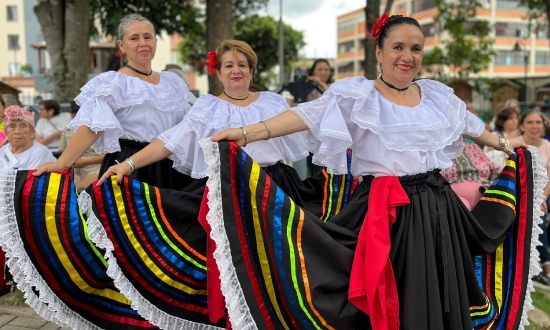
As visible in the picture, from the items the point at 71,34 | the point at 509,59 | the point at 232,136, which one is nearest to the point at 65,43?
the point at 71,34

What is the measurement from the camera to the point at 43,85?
2309 centimetres

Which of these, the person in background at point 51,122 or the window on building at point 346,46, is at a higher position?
the window on building at point 346,46

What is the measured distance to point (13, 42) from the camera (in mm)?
42594

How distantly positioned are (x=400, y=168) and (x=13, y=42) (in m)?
45.6

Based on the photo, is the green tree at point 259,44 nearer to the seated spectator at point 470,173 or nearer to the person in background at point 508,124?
the person in background at point 508,124

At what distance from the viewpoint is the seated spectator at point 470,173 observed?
4660mm

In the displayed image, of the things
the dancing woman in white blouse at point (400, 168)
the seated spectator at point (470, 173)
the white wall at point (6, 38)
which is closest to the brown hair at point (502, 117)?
the seated spectator at point (470, 173)

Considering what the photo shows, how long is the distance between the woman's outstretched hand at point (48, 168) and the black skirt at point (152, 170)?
0.33 meters

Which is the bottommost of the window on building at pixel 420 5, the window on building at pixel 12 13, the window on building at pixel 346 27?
the window on building at pixel 12 13

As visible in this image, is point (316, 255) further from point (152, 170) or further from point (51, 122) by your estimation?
point (51, 122)

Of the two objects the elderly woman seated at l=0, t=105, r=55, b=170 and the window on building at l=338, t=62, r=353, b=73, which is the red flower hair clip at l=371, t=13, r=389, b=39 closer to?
the elderly woman seated at l=0, t=105, r=55, b=170

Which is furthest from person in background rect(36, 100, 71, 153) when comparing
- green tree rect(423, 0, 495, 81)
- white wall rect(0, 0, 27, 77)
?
white wall rect(0, 0, 27, 77)

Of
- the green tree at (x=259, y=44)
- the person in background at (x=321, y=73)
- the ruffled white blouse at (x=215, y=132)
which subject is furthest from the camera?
the green tree at (x=259, y=44)

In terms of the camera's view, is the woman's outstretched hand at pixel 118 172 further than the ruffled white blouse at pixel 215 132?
No
